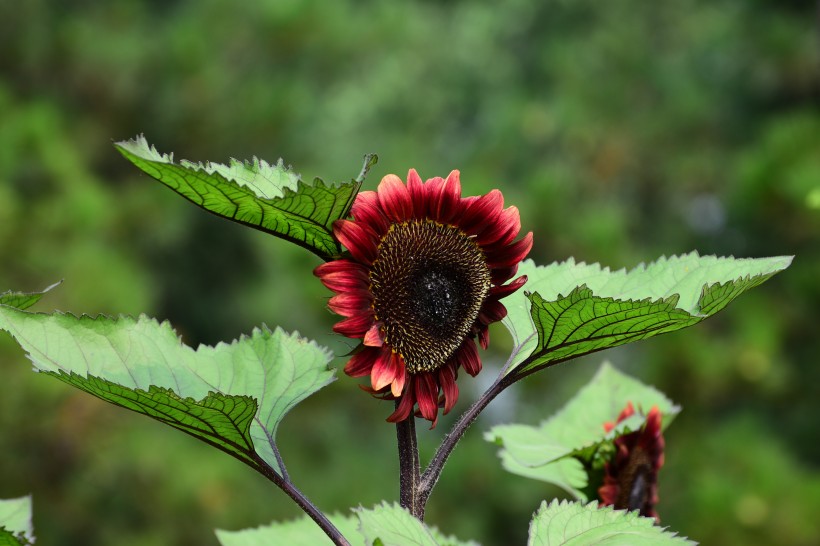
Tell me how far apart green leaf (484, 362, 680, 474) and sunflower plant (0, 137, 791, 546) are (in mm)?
93

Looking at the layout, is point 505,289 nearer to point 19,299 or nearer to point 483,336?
point 483,336

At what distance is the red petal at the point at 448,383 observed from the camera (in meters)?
0.36

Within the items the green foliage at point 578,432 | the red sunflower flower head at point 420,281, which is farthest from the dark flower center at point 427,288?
the green foliage at point 578,432

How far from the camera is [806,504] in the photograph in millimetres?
2484

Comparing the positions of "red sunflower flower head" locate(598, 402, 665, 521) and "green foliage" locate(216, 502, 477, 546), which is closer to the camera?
"green foliage" locate(216, 502, 477, 546)

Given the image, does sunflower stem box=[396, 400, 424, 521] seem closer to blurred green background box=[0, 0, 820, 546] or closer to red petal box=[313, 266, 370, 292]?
red petal box=[313, 266, 370, 292]

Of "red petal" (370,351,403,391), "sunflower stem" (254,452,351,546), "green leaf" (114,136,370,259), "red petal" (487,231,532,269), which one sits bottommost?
"sunflower stem" (254,452,351,546)

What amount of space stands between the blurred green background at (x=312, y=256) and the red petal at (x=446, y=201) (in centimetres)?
191

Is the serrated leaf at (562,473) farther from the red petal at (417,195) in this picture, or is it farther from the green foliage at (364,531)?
the red petal at (417,195)

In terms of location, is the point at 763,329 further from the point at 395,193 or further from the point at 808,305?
the point at 395,193

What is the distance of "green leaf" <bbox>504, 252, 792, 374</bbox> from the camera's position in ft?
1.13

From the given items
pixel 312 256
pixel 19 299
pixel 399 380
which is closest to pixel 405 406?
pixel 399 380

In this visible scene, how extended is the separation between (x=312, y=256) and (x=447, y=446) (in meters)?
2.53

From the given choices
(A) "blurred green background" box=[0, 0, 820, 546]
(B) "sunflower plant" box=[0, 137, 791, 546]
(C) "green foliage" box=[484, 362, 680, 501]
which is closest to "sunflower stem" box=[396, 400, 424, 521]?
(B) "sunflower plant" box=[0, 137, 791, 546]
